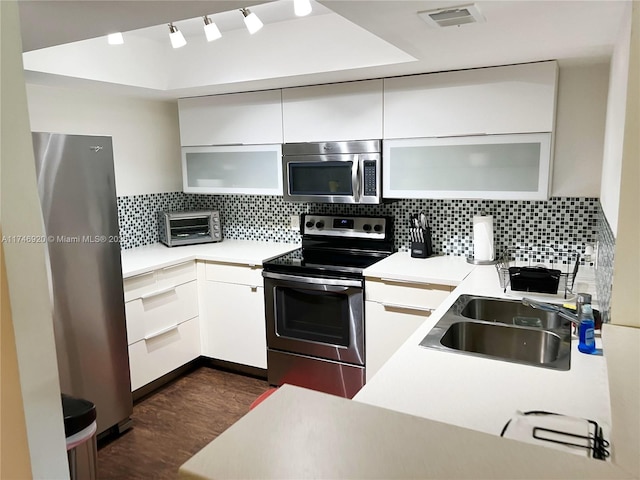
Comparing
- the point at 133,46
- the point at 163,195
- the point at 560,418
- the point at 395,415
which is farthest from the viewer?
the point at 163,195

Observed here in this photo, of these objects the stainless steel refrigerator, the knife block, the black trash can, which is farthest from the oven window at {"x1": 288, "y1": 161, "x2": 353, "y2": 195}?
the black trash can

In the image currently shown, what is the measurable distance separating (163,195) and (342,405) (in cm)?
340

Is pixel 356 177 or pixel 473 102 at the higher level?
pixel 473 102

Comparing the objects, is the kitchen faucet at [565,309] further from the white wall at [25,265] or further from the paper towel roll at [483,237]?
the white wall at [25,265]

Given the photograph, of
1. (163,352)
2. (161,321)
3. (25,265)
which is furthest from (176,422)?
(25,265)

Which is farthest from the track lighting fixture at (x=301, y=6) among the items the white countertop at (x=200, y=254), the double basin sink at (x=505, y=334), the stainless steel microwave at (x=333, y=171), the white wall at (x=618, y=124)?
the white countertop at (x=200, y=254)

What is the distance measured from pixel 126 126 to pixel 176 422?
210cm

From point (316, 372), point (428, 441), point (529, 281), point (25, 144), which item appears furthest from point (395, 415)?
point (316, 372)

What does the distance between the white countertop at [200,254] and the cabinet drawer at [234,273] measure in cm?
5

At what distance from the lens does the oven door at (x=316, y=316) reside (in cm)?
294

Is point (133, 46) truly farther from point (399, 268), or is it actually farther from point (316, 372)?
point (316, 372)

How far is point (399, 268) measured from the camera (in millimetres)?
2855

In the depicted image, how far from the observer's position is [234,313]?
3.39 metres

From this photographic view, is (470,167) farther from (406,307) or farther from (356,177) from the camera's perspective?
(406,307)
